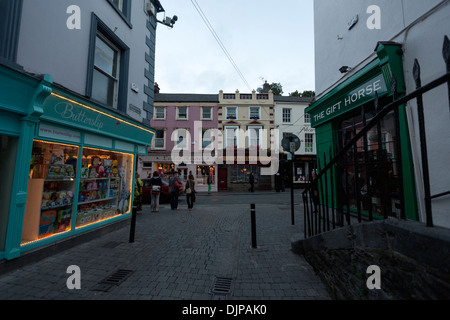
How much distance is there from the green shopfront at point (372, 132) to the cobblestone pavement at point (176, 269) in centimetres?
154

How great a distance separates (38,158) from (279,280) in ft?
17.1

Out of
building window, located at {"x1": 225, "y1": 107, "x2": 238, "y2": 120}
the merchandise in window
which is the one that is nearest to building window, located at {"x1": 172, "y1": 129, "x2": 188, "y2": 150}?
building window, located at {"x1": 225, "y1": 107, "x2": 238, "y2": 120}

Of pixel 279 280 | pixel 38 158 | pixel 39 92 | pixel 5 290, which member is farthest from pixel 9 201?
pixel 279 280

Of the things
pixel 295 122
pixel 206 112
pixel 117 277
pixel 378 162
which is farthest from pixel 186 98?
pixel 378 162

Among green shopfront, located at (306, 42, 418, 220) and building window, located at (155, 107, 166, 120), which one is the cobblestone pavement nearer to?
green shopfront, located at (306, 42, 418, 220)

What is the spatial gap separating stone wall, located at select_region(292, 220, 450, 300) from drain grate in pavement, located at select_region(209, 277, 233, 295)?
56.3 inches

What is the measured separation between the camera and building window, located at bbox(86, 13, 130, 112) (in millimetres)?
5340

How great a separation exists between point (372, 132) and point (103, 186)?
→ 765cm

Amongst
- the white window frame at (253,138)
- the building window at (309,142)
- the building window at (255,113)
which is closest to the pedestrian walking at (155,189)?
the white window frame at (253,138)

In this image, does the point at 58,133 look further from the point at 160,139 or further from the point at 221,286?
the point at 160,139

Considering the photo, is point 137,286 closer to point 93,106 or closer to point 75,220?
point 75,220

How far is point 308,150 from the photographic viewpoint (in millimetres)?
22328

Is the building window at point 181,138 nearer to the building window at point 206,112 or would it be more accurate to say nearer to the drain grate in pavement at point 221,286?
the building window at point 206,112

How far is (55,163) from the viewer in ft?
14.9
